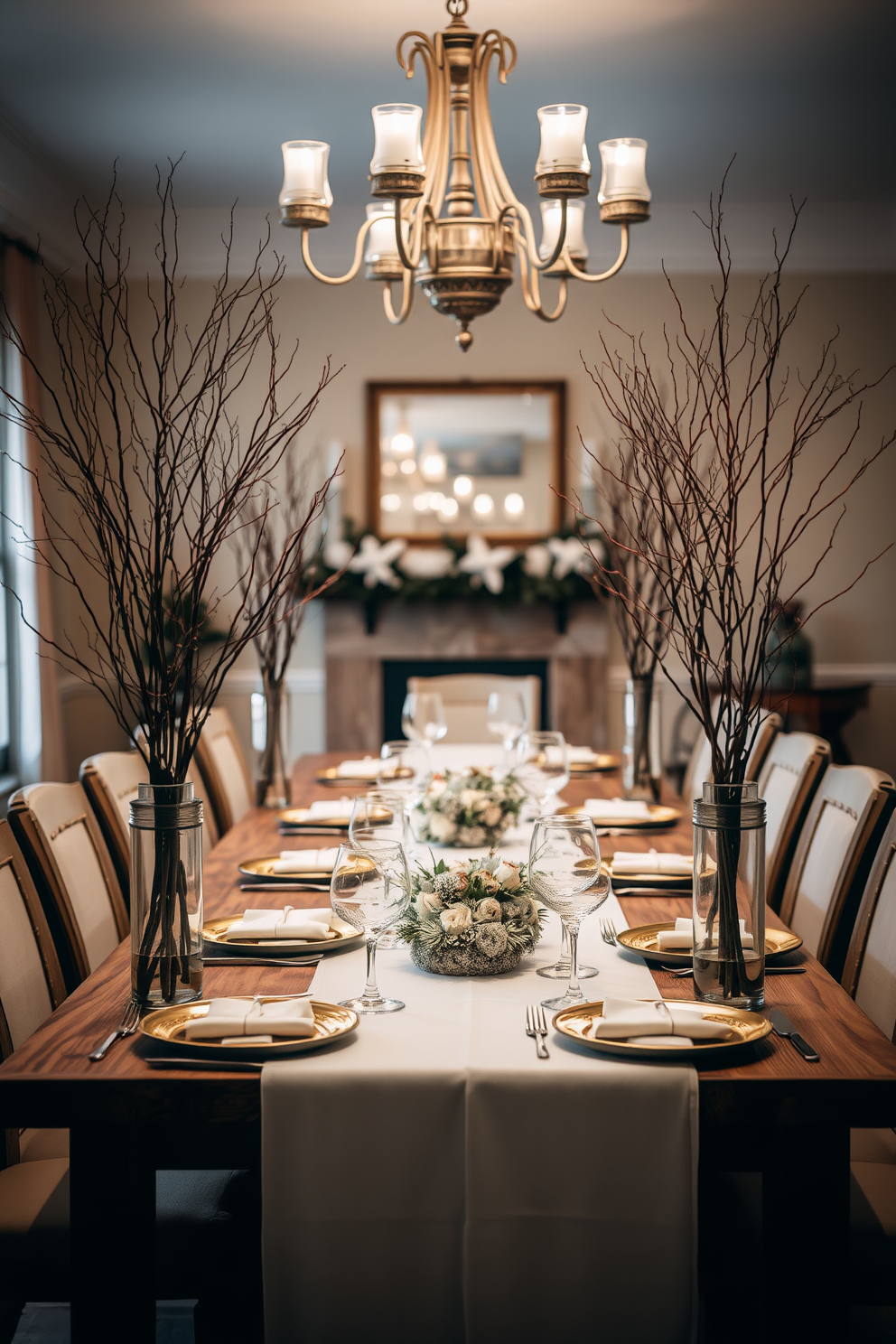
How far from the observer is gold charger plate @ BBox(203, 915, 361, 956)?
170 cm

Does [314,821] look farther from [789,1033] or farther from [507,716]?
[789,1033]

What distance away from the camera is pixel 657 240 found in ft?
18.1

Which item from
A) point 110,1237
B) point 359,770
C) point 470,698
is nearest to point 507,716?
point 359,770

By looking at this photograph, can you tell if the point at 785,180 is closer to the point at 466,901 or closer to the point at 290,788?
the point at 290,788

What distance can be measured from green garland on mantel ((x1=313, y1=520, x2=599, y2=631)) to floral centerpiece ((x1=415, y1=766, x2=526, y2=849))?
311cm

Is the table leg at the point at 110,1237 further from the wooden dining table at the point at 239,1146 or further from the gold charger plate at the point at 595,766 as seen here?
the gold charger plate at the point at 595,766

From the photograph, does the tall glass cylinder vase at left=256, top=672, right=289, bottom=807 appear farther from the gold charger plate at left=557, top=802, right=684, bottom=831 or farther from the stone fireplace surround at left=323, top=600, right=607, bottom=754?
the stone fireplace surround at left=323, top=600, right=607, bottom=754

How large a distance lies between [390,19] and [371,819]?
2.73m

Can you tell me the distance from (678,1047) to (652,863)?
92 cm

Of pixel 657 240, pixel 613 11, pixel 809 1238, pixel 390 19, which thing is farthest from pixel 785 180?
pixel 809 1238

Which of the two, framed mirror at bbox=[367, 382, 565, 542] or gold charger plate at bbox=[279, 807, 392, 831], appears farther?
framed mirror at bbox=[367, 382, 565, 542]

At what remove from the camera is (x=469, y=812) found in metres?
2.30

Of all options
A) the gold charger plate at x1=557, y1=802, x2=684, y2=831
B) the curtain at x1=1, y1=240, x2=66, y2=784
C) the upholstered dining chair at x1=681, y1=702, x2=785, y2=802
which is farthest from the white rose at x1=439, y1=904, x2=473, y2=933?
the curtain at x1=1, y1=240, x2=66, y2=784

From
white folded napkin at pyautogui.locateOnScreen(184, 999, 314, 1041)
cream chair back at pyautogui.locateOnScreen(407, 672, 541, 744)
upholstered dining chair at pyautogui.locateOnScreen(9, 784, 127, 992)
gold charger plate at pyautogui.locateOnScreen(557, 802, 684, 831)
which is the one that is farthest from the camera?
cream chair back at pyautogui.locateOnScreen(407, 672, 541, 744)
